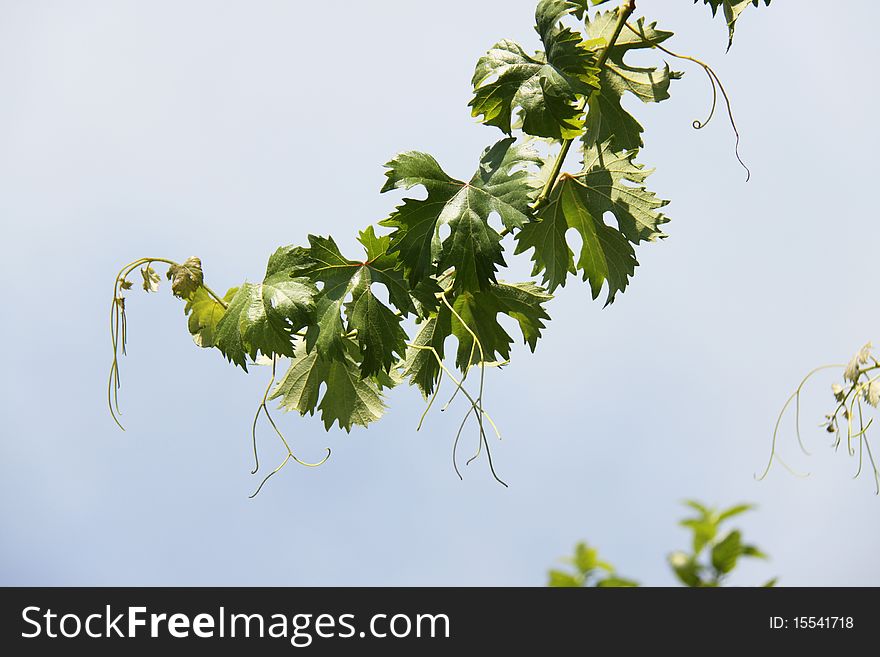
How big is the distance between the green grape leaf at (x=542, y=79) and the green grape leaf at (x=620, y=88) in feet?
0.69

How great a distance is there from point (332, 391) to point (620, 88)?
1.00m

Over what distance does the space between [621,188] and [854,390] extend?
1.08 meters

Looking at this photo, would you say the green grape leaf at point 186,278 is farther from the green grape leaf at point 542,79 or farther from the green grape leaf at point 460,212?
the green grape leaf at point 542,79

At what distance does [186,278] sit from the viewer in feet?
6.73

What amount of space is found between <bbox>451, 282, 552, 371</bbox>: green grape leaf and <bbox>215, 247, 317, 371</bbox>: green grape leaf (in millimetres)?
398

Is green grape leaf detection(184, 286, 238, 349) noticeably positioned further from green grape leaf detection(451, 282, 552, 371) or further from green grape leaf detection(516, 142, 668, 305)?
green grape leaf detection(516, 142, 668, 305)

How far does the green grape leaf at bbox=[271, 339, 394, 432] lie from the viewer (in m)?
2.17

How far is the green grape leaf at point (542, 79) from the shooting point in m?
1.75

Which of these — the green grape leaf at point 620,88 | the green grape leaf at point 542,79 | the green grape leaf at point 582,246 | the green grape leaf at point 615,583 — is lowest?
the green grape leaf at point 615,583

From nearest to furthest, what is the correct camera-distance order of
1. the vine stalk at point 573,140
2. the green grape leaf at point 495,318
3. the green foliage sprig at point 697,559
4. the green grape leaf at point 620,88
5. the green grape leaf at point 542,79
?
the green foliage sprig at point 697,559, the green grape leaf at point 542,79, the vine stalk at point 573,140, the green grape leaf at point 620,88, the green grape leaf at point 495,318

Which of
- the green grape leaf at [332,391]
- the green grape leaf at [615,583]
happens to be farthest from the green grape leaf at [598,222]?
the green grape leaf at [615,583]

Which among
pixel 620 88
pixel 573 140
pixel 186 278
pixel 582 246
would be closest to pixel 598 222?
pixel 582 246

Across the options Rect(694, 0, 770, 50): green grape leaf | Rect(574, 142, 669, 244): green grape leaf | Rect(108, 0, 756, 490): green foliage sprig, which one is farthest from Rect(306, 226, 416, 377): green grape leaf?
Rect(694, 0, 770, 50): green grape leaf
